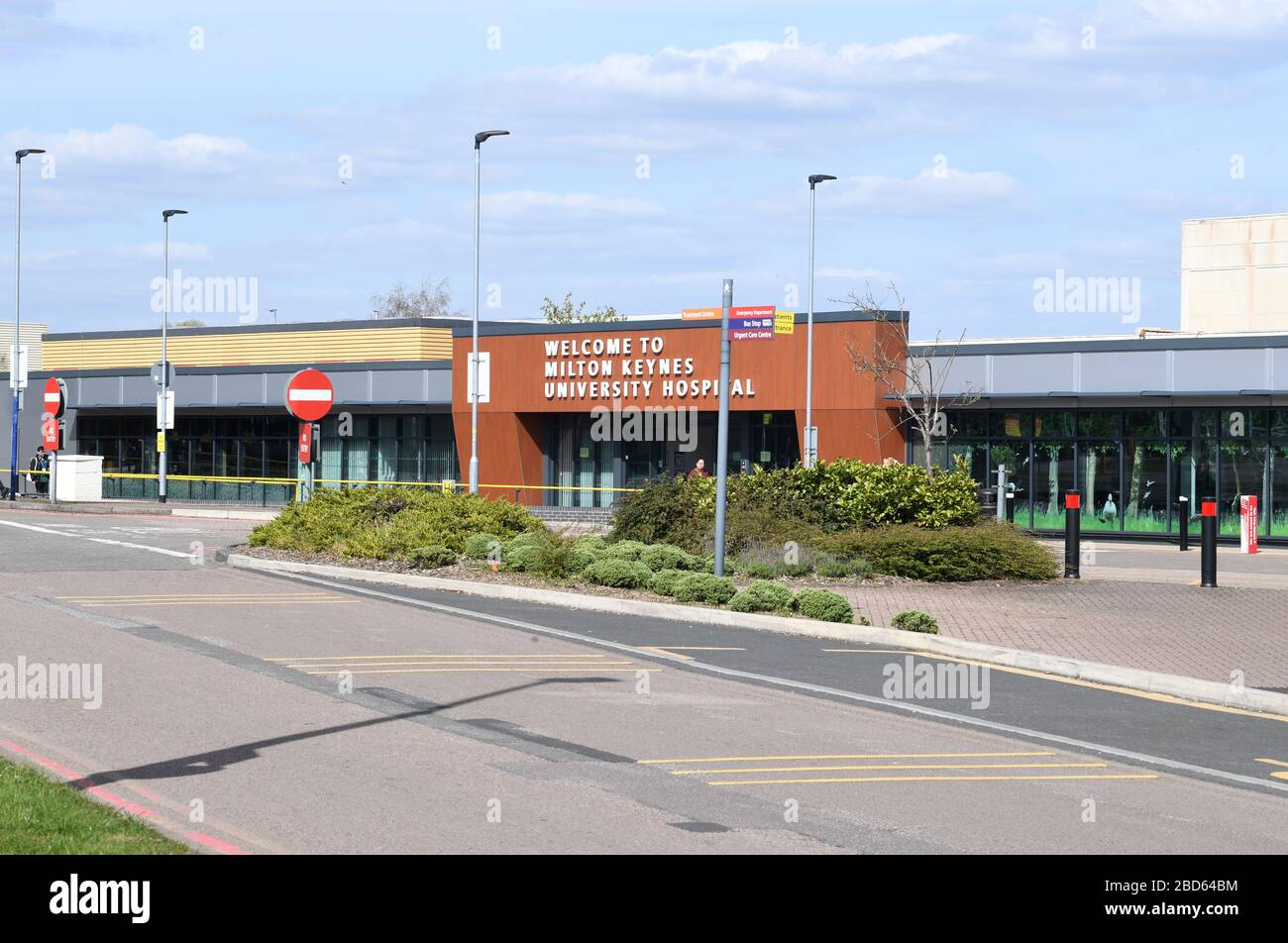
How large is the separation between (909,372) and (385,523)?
17.7 meters

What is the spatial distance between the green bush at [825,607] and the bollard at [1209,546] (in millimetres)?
6227

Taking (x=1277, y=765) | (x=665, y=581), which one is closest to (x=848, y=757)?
(x=1277, y=765)

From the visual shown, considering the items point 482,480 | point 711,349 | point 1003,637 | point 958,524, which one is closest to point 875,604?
point 1003,637

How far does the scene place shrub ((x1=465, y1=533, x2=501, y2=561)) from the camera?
22406 mm

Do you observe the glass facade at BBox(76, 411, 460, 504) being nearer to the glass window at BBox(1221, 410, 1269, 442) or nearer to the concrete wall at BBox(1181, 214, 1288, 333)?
the glass window at BBox(1221, 410, 1269, 442)

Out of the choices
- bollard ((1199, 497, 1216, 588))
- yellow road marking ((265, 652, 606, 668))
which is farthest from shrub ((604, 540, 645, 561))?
bollard ((1199, 497, 1216, 588))

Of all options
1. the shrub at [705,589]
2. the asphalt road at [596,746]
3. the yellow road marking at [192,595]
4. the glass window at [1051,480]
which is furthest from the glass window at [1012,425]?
the asphalt road at [596,746]

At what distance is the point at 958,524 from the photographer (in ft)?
77.5

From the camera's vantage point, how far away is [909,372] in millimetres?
38656

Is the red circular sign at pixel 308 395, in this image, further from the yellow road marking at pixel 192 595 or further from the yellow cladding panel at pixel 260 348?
the yellow cladding panel at pixel 260 348

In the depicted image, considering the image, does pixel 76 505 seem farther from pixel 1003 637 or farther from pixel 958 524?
pixel 1003 637

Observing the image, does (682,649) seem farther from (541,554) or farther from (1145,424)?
(1145,424)

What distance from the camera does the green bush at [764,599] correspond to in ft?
57.4
